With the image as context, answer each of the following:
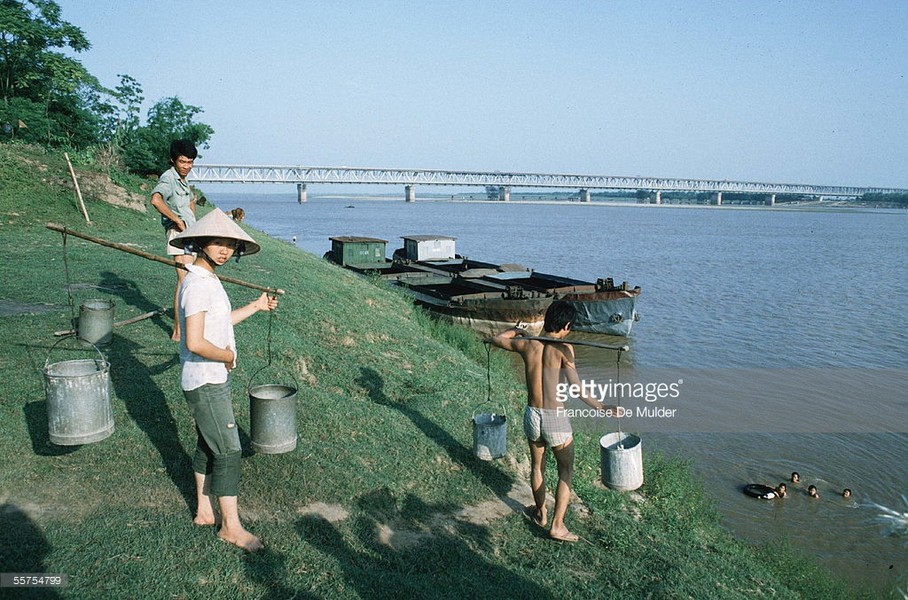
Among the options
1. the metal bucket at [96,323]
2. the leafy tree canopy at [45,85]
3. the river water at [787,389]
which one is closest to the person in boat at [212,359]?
the river water at [787,389]


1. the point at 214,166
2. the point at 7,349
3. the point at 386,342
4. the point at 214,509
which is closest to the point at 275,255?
the point at 386,342

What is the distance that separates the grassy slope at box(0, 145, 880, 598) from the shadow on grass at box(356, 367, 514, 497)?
0.03 meters

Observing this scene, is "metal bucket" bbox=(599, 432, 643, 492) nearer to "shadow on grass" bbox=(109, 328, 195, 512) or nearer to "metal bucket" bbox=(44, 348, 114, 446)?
"shadow on grass" bbox=(109, 328, 195, 512)

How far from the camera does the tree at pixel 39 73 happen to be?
3384 centimetres

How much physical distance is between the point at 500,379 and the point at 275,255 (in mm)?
10244

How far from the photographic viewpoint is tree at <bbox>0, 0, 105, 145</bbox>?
33.8m

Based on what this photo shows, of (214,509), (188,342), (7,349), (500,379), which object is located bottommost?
(500,379)

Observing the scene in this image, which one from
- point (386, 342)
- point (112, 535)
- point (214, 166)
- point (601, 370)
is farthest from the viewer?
point (214, 166)

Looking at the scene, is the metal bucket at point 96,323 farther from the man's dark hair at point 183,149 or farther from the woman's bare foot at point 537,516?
the woman's bare foot at point 537,516

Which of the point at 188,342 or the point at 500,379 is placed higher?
the point at 188,342

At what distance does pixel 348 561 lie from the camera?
16.4 feet

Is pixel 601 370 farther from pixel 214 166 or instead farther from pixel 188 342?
pixel 214 166

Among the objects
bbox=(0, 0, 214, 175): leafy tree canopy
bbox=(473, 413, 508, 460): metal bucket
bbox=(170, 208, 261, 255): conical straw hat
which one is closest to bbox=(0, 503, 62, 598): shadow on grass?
bbox=(170, 208, 261, 255): conical straw hat

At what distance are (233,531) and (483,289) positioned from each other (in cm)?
1819
